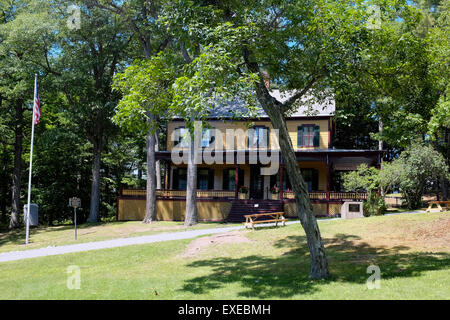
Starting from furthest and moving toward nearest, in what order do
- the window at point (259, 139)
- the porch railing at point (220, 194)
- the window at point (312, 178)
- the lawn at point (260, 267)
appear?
the window at point (312, 178) < the window at point (259, 139) < the porch railing at point (220, 194) < the lawn at point (260, 267)

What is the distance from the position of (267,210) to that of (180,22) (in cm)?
1554

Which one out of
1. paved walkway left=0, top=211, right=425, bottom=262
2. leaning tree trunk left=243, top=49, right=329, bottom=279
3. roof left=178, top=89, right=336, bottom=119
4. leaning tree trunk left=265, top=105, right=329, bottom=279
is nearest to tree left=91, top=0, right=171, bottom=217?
roof left=178, top=89, right=336, bottom=119

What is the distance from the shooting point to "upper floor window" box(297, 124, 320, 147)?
2584cm

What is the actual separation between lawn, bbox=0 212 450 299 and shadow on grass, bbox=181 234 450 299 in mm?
22

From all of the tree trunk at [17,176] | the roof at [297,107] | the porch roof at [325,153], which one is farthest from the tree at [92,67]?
the porch roof at [325,153]

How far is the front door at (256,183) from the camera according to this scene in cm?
2754

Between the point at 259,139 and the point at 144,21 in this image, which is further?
the point at 259,139

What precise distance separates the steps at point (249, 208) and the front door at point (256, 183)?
3.38 meters

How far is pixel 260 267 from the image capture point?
10383 mm

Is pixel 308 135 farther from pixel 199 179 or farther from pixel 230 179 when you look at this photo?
pixel 199 179

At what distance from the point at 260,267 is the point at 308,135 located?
17038 millimetres

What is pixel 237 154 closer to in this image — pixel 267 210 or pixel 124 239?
pixel 267 210

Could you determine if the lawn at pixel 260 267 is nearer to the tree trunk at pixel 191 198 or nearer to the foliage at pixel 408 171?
the foliage at pixel 408 171

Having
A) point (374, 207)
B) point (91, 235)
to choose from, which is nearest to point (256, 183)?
point (374, 207)
